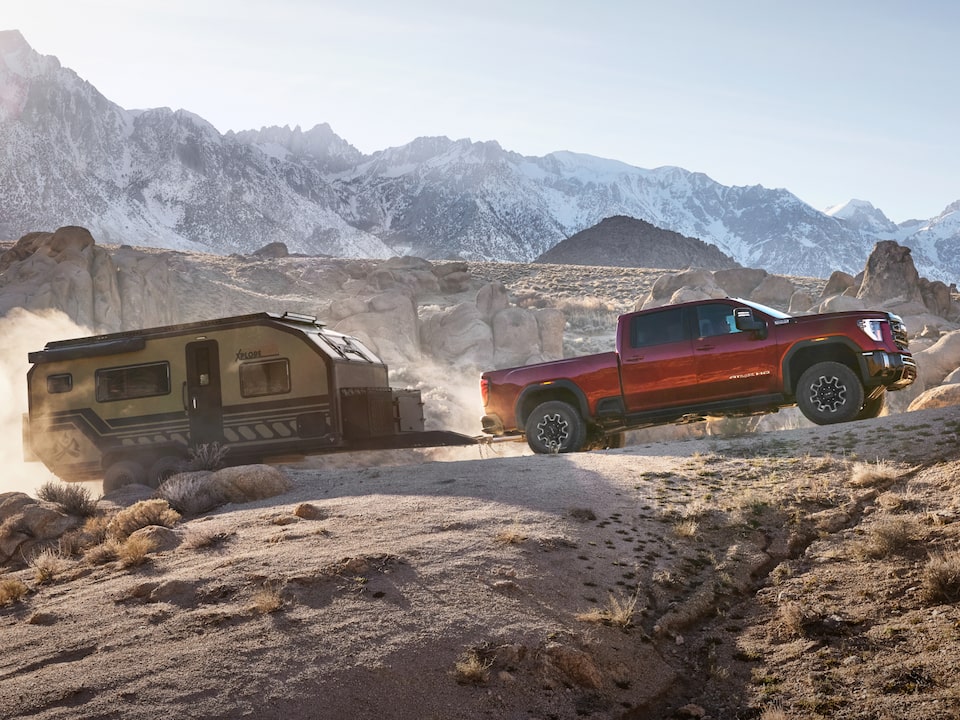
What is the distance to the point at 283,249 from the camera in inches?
3745

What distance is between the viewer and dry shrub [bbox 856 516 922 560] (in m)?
8.59

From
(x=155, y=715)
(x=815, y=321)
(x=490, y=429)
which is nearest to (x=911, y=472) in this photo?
(x=815, y=321)

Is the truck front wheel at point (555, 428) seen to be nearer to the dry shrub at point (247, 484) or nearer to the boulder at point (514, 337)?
the dry shrub at point (247, 484)

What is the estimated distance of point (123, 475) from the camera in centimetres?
1680

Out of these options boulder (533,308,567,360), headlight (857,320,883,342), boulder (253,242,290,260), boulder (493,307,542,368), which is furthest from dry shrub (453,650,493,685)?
boulder (253,242,290,260)

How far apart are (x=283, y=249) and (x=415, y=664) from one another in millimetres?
91873

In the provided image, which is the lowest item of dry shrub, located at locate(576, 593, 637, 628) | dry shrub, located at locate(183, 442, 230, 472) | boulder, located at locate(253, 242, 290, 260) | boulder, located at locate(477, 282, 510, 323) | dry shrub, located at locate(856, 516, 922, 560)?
dry shrub, located at locate(576, 593, 637, 628)

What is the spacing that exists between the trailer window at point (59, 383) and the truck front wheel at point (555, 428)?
926 cm

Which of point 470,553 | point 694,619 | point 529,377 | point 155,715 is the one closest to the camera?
point 155,715

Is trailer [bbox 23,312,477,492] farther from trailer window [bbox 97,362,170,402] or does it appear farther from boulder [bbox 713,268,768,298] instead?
boulder [bbox 713,268,768,298]

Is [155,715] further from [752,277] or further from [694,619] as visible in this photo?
[752,277]

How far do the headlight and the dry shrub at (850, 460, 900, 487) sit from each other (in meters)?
2.96

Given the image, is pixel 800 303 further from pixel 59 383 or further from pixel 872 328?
pixel 59 383

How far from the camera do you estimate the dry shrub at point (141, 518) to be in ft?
38.0
